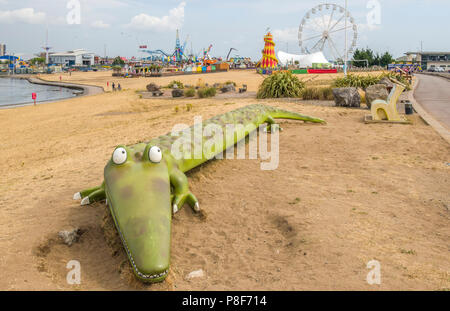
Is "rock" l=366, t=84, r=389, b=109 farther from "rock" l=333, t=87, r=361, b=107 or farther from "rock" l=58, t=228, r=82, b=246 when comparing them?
"rock" l=58, t=228, r=82, b=246

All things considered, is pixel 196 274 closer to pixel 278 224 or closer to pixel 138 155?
pixel 278 224

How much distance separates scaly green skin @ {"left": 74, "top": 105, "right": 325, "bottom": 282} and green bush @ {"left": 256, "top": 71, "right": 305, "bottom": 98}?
Result: 14291 mm

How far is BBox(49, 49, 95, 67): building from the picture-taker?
534 ft

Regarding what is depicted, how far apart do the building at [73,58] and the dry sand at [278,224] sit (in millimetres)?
172054

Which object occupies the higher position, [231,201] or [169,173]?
[169,173]

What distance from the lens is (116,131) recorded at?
12609mm

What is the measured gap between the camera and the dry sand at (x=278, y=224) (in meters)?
3.60

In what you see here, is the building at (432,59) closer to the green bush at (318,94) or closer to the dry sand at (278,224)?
the green bush at (318,94)

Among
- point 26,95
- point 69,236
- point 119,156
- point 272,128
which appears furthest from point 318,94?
point 26,95

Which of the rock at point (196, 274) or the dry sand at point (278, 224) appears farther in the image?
the rock at point (196, 274)

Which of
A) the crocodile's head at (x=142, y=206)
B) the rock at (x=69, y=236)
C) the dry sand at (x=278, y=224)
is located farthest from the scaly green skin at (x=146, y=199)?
the rock at (x=69, y=236)
